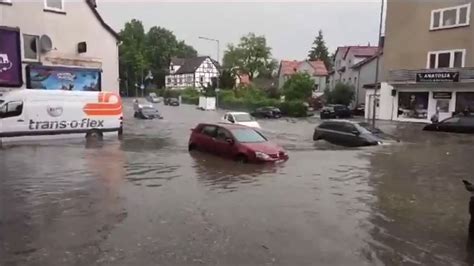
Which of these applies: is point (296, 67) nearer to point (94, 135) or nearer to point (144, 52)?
point (144, 52)

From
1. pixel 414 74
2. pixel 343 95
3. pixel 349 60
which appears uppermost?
pixel 349 60

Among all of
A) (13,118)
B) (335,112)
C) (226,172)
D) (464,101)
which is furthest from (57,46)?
(464,101)

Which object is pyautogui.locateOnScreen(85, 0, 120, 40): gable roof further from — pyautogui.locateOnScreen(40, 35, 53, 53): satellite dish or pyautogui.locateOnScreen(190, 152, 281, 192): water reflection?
pyautogui.locateOnScreen(190, 152, 281, 192): water reflection

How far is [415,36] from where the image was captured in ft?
131

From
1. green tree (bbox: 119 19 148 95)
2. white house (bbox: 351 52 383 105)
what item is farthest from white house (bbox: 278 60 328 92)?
green tree (bbox: 119 19 148 95)

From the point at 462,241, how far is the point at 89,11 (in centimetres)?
2495

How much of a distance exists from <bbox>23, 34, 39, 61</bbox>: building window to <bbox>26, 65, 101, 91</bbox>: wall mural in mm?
520

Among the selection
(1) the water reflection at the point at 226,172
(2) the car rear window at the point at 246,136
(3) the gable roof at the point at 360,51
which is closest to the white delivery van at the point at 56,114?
(1) the water reflection at the point at 226,172

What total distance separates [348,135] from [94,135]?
12766mm

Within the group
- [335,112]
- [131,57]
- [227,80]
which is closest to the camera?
[335,112]

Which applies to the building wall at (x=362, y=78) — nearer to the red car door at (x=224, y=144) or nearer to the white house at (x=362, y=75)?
the white house at (x=362, y=75)

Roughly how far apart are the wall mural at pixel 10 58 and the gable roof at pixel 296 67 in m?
64.5

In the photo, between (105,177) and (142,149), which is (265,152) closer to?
(105,177)

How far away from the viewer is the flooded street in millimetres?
6375
